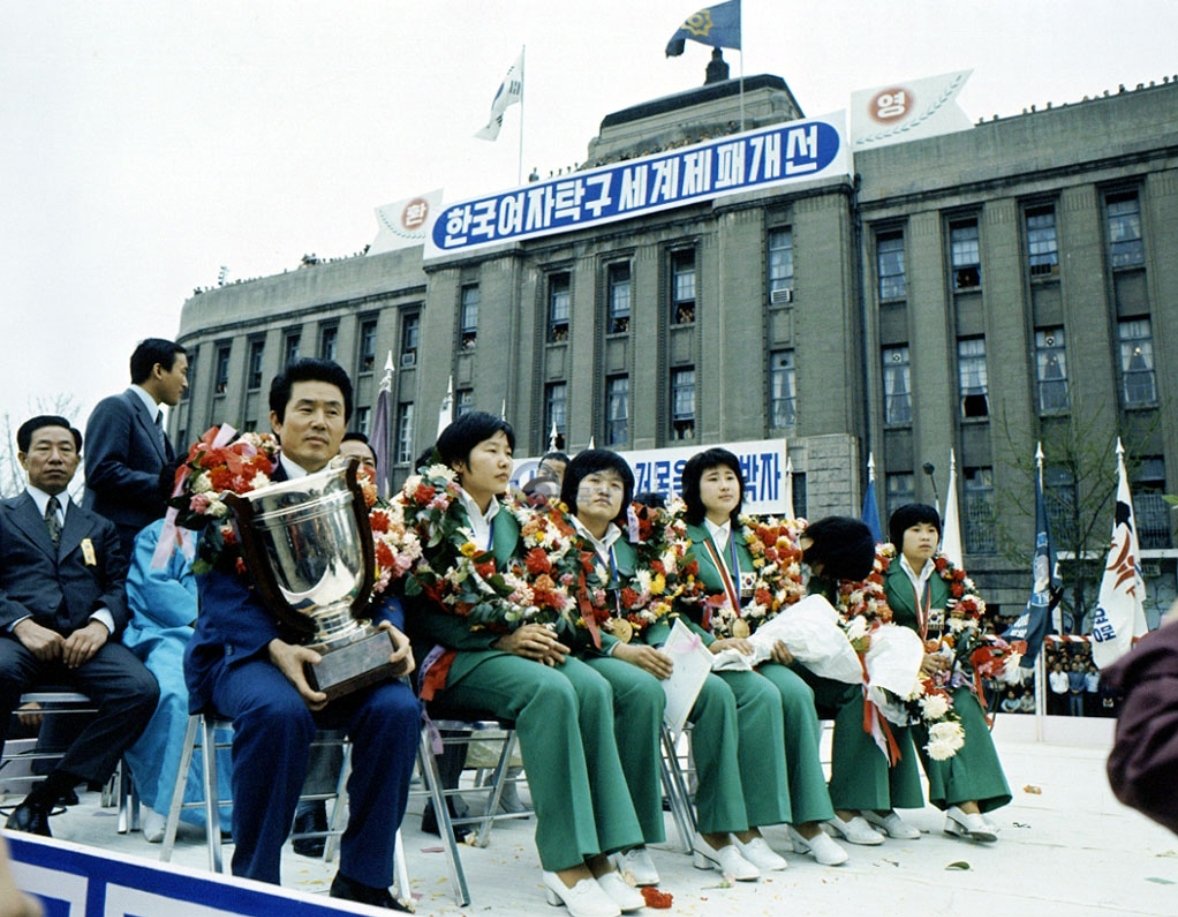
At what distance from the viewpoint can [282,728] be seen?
2764mm

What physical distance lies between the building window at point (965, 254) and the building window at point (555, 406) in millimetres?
10748

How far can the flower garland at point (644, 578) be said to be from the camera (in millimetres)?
4090

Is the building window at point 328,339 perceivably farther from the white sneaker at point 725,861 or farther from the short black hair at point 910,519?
the white sneaker at point 725,861

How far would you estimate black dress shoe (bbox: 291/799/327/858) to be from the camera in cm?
407

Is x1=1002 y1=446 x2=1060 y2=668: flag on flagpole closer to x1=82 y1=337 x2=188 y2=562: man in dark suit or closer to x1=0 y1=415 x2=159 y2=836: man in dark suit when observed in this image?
x1=82 y1=337 x2=188 y2=562: man in dark suit

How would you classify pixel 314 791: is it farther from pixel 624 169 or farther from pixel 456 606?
pixel 624 169

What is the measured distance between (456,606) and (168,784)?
1.59 m

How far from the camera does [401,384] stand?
99.1 ft

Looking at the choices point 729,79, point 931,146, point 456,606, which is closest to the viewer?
point 456,606

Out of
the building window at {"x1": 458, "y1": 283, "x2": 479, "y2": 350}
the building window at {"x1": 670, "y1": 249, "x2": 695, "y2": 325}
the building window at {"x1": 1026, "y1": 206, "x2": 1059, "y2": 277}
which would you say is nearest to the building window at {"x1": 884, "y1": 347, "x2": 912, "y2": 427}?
the building window at {"x1": 1026, "y1": 206, "x2": 1059, "y2": 277}

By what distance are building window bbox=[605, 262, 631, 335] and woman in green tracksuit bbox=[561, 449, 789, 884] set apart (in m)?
22.6

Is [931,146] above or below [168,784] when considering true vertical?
above

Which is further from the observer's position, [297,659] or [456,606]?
[456,606]

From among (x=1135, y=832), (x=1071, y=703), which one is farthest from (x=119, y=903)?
(x=1071, y=703)
